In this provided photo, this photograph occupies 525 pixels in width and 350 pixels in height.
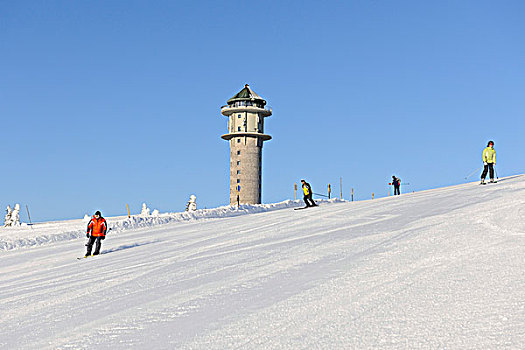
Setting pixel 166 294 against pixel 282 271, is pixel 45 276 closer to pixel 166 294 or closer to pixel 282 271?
pixel 166 294

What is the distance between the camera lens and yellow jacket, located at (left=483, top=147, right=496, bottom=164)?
2553cm

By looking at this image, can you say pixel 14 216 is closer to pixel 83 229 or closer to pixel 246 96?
pixel 246 96

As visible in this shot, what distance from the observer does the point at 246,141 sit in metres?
68.7

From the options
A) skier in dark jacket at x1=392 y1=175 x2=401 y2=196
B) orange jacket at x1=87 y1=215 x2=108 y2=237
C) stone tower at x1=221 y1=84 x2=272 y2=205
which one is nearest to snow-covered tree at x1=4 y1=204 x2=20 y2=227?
stone tower at x1=221 y1=84 x2=272 y2=205

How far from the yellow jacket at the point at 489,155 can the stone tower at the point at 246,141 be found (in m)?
43.1

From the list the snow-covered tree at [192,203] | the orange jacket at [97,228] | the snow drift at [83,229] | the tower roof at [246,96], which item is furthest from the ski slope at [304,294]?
the tower roof at [246,96]

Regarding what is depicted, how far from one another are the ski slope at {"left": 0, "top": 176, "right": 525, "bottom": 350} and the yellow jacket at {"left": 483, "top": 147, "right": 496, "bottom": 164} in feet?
38.4

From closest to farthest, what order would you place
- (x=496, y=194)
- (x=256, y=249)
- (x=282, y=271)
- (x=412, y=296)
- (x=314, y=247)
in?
(x=412, y=296)
(x=282, y=271)
(x=314, y=247)
(x=256, y=249)
(x=496, y=194)

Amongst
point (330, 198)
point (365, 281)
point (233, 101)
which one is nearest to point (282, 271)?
point (365, 281)

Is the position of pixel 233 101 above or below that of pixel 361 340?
above

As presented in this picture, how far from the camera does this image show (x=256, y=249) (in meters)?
13.2

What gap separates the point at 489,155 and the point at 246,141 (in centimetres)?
4505

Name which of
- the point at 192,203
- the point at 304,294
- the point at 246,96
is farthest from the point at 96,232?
the point at 246,96

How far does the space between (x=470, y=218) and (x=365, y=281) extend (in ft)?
22.1
